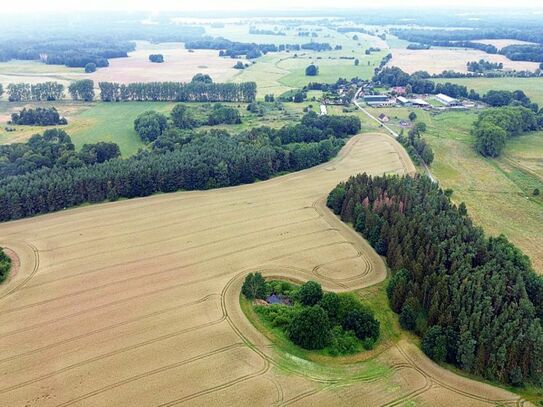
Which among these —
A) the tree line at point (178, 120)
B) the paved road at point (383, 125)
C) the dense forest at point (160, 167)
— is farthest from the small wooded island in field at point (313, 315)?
the tree line at point (178, 120)

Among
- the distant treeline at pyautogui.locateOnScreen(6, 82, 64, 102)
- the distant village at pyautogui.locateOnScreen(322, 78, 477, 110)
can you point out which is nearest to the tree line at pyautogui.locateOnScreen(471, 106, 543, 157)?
the distant village at pyautogui.locateOnScreen(322, 78, 477, 110)

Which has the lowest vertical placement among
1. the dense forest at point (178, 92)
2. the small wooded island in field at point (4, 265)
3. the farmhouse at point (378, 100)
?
the small wooded island in field at point (4, 265)

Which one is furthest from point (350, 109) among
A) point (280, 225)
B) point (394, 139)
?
point (280, 225)

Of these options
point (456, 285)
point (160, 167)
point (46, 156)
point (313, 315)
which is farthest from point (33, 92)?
point (456, 285)

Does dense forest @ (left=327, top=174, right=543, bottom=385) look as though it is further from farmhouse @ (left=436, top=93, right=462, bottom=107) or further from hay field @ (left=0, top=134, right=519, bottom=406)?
farmhouse @ (left=436, top=93, right=462, bottom=107)

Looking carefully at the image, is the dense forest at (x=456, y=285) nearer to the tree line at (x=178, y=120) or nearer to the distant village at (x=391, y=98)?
the tree line at (x=178, y=120)

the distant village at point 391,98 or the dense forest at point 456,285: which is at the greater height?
the distant village at point 391,98
